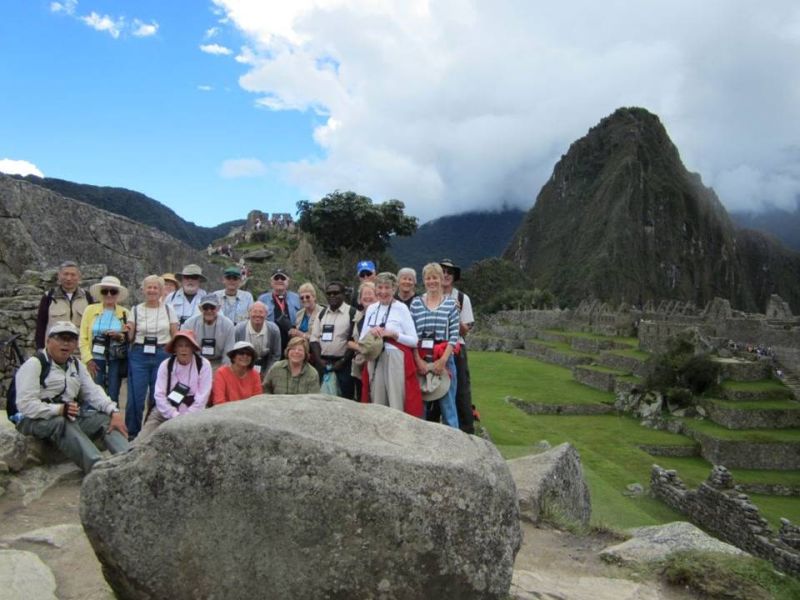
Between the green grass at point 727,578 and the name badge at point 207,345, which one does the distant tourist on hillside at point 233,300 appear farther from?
the green grass at point 727,578

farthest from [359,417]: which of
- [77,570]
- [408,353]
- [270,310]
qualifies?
[270,310]

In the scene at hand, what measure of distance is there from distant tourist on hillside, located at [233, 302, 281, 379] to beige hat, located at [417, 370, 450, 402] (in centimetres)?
165

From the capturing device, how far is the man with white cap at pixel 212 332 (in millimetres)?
6621

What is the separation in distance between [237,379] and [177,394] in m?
0.53

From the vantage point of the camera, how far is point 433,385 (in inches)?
256

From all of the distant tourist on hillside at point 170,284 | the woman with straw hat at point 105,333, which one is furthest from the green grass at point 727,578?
the distant tourist on hillside at point 170,284

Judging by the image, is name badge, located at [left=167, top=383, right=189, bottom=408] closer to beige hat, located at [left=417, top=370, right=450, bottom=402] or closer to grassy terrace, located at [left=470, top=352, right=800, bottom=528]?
beige hat, located at [left=417, top=370, right=450, bottom=402]

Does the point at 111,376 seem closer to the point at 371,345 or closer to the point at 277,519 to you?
the point at 371,345

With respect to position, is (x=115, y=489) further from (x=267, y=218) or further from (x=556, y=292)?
(x=556, y=292)

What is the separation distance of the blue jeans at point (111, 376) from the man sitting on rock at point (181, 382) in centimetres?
147

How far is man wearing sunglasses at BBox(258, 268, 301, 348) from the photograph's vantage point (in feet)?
24.9

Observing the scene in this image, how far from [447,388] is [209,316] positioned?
8.53 ft

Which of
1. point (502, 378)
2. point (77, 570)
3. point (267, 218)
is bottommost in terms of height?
point (502, 378)

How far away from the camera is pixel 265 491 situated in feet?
10.5
